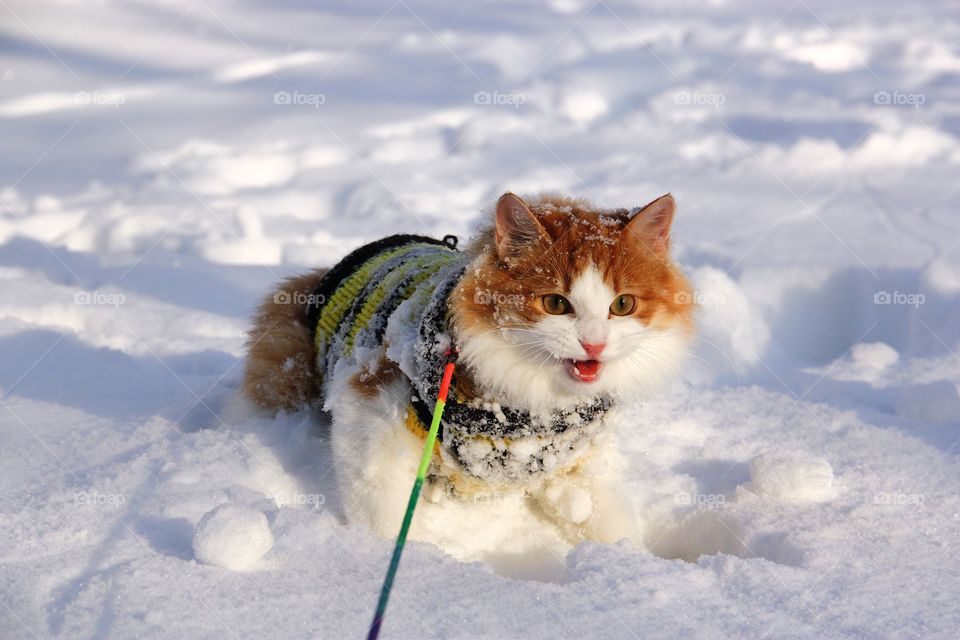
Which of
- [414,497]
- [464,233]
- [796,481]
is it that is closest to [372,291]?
[414,497]

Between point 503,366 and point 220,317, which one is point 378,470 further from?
point 220,317

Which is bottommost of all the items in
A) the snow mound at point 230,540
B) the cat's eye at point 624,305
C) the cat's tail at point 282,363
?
the snow mound at point 230,540

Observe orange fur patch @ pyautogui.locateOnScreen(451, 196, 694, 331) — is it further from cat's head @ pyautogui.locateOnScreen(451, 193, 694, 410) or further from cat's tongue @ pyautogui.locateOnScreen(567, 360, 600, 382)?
cat's tongue @ pyautogui.locateOnScreen(567, 360, 600, 382)

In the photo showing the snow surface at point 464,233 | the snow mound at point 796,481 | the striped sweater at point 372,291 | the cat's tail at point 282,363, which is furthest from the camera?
→ the cat's tail at point 282,363

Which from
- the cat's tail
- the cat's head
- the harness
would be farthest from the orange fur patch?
the cat's tail

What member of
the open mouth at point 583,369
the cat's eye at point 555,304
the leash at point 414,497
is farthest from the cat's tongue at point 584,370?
the leash at point 414,497

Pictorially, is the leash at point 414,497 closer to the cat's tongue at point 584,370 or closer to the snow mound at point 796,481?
the cat's tongue at point 584,370

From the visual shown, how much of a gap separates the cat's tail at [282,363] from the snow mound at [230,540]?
94 cm

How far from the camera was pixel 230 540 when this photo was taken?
6.08 feet

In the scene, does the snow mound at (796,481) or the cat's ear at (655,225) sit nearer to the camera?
the cat's ear at (655,225)

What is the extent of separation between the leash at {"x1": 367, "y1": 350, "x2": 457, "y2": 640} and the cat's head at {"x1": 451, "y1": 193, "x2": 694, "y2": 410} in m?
0.10

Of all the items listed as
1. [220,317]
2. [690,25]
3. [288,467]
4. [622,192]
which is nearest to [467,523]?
[288,467]

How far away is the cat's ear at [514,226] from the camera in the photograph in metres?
1.98

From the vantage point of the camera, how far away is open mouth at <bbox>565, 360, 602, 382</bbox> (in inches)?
75.7
